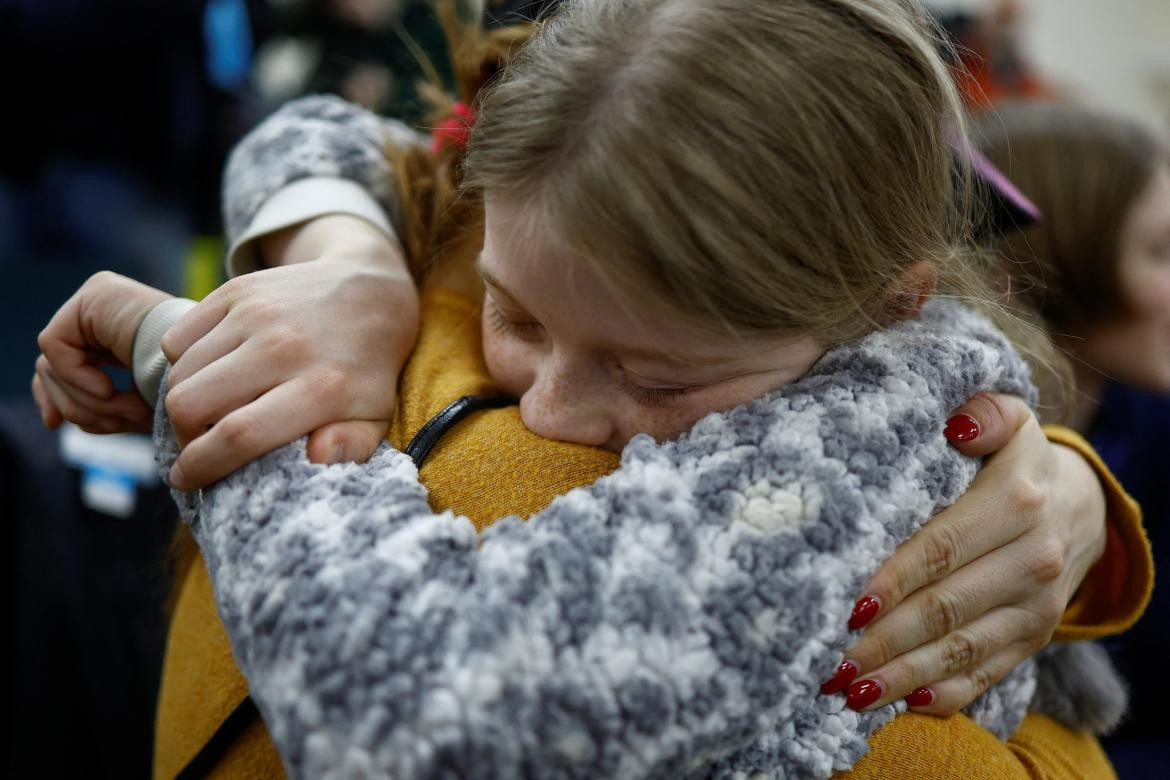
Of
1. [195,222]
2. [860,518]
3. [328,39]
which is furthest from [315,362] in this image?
[328,39]

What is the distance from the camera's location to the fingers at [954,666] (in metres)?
0.73

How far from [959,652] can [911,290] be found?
0.31 m

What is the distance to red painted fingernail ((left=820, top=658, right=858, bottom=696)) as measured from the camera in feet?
2.31

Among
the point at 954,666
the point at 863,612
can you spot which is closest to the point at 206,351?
the point at 863,612

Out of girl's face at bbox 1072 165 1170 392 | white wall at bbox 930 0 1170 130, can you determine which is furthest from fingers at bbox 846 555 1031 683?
white wall at bbox 930 0 1170 130

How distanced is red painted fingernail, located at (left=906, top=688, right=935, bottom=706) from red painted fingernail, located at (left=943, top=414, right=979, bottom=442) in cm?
20

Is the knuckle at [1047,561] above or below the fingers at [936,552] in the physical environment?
below

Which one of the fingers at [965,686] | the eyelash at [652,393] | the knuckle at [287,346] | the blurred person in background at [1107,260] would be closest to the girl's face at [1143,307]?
the blurred person in background at [1107,260]

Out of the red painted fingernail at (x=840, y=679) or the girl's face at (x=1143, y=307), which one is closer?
the red painted fingernail at (x=840, y=679)

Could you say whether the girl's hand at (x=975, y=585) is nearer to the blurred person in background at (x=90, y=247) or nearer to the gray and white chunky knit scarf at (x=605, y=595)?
the gray and white chunky knit scarf at (x=605, y=595)

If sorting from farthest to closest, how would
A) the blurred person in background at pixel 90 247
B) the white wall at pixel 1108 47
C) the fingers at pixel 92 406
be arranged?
the white wall at pixel 1108 47, the blurred person in background at pixel 90 247, the fingers at pixel 92 406

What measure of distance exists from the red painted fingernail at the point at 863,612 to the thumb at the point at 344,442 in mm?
397

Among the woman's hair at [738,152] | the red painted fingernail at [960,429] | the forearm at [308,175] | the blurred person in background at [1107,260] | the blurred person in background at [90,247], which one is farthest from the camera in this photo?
the blurred person in background at [1107,260]

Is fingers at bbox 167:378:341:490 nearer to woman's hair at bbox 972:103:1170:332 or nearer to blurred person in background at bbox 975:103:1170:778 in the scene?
blurred person in background at bbox 975:103:1170:778
